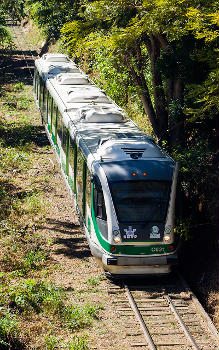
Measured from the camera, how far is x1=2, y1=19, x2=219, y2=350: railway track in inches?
380

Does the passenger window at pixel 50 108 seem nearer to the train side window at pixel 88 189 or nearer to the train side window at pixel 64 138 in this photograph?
the train side window at pixel 64 138

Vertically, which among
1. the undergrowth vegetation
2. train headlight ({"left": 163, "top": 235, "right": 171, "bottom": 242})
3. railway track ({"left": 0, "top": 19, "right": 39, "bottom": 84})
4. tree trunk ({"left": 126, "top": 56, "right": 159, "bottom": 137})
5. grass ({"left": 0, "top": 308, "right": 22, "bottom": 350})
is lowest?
railway track ({"left": 0, "top": 19, "right": 39, "bottom": 84})

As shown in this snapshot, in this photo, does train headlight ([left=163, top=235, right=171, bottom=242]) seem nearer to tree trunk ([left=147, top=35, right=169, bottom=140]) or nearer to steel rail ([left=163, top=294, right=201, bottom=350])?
steel rail ([left=163, top=294, right=201, bottom=350])

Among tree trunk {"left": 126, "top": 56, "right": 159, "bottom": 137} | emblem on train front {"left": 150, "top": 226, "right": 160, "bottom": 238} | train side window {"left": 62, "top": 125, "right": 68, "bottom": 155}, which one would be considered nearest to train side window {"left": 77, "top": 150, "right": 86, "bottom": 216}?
emblem on train front {"left": 150, "top": 226, "right": 160, "bottom": 238}

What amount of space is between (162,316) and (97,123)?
248 inches

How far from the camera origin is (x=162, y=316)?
10.6 m

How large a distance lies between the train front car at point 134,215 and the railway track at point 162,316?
1.58ft

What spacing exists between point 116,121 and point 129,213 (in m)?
4.62

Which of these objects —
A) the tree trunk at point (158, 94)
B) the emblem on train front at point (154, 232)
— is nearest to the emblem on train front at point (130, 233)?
the emblem on train front at point (154, 232)

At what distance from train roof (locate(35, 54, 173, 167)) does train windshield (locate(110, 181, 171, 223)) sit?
74cm

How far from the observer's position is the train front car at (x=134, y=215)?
11242 mm

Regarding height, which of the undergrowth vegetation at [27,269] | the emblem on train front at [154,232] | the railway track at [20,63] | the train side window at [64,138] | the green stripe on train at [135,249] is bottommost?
the railway track at [20,63]

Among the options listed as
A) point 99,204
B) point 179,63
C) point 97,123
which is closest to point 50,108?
point 97,123

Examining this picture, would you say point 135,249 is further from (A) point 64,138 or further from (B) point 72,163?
(A) point 64,138
